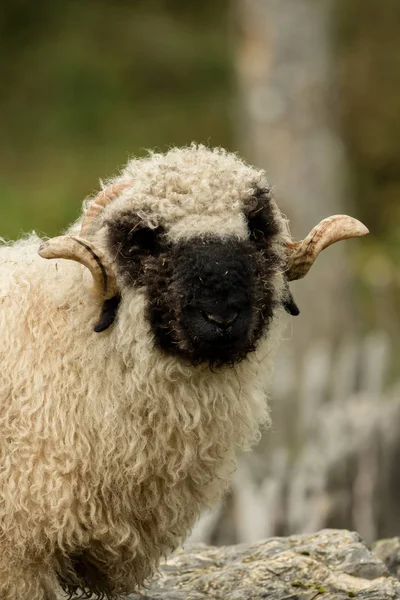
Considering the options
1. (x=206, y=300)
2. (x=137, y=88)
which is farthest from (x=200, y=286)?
(x=137, y=88)

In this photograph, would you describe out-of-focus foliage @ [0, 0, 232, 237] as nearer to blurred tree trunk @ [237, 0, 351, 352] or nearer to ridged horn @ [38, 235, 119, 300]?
blurred tree trunk @ [237, 0, 351, 352]

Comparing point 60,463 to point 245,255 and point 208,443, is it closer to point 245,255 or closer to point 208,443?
point 208,443

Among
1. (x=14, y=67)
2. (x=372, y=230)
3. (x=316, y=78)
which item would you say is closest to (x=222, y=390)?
(x=316, y=78)

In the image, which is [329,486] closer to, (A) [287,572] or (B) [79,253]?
(A) [287,572]

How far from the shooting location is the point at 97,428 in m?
4.32

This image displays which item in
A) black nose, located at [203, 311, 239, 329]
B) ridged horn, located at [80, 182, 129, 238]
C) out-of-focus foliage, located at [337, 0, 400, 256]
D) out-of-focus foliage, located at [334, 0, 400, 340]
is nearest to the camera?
black nose, located at [203, 311, 239, 329]

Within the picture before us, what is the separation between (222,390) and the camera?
14.4 ft

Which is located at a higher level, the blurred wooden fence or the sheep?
the blurred wooden fence

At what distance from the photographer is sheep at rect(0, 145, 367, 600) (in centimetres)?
415

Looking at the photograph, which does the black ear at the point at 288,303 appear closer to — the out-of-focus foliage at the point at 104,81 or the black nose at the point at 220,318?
the black nose at the point at 220,318

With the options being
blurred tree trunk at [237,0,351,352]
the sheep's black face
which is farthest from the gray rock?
blurred tree trunk at [237,0,351,352]

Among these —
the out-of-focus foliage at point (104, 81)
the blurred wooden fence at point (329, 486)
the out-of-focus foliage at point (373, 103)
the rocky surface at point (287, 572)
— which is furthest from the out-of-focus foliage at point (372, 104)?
the rocky surface at point (287, 572)

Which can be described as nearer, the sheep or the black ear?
the sheep

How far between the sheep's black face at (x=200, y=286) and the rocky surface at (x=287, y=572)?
1.17 metres
